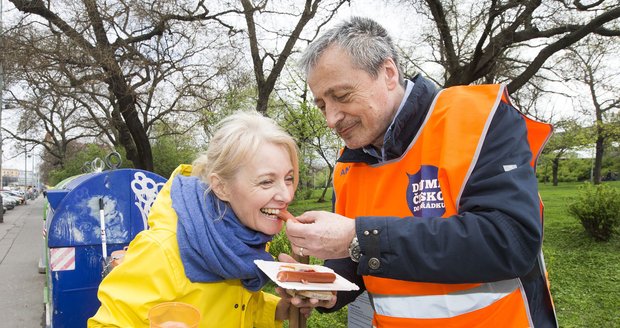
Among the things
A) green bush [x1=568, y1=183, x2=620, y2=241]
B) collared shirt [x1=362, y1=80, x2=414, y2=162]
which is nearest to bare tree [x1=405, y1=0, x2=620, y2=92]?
green bush [x1=568, y1=183, x2=620, y2=241]

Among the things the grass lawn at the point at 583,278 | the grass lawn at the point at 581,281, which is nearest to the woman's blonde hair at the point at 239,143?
the grass lawn at the point at 581,281

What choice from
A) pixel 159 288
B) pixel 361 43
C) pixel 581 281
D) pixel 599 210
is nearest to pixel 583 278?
pixel 581 281

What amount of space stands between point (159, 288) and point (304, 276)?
610mm

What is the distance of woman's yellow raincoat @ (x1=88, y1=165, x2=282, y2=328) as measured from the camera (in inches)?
67.5

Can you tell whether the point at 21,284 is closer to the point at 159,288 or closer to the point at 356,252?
the point at 159,288

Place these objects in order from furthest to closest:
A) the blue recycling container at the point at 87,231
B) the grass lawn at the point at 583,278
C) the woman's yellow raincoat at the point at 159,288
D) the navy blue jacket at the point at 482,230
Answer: the grass lawn at the point at 583,278
the blue recycling container at the point at 87,231
the woman's yellow raincoat at the point at 159,288
the navy blue jacket at the point at 482,230

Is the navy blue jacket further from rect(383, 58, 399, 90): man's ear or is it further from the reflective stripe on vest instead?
rect(383, 58, 399, 90): man's ear

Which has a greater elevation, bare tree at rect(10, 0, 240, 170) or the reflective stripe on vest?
bare tree at rect(10, 0, 240, 170)

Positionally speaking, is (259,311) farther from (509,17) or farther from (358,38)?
(509,17)

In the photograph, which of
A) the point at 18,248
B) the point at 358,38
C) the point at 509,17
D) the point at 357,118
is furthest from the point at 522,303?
the point at 18,248

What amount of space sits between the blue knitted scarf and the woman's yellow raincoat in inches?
2.0

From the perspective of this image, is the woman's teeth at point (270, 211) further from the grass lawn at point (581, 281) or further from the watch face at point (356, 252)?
the grass lawn at point (581, 281)

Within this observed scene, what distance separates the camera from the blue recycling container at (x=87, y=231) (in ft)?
12.8

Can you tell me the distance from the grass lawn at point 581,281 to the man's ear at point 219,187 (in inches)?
135
